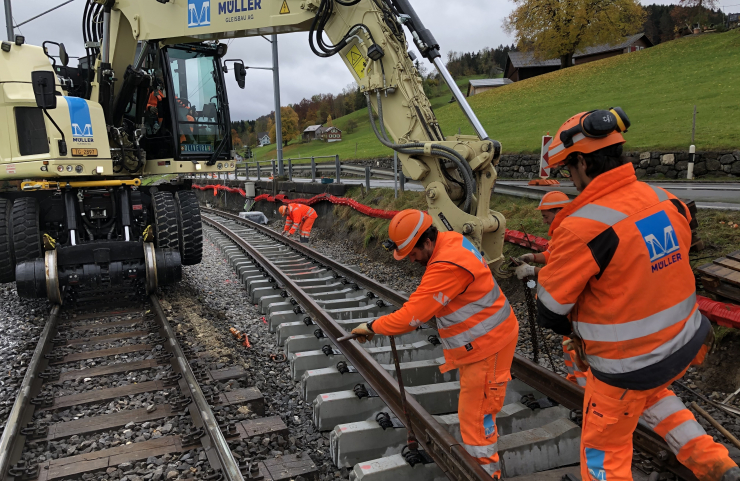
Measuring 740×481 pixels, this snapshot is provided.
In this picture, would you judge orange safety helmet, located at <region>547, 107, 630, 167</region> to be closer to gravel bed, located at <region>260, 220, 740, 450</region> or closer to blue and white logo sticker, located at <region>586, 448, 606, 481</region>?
blue and white logo sticker, located at <region>586, 448, 606, 481</region>

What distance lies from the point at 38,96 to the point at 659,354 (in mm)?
7043

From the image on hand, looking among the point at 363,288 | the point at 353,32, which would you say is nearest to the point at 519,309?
the point at 363,288

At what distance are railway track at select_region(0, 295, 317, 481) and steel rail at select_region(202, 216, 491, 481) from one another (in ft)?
2.59

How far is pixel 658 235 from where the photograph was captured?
213cm

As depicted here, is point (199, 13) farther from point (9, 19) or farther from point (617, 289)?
point (9, 19)

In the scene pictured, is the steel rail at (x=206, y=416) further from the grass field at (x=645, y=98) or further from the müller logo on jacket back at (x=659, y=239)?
the grass field at (x=645, y=98)

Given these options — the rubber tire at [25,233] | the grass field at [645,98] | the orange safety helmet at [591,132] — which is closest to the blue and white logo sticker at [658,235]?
the orange safety helmet at [591,132]

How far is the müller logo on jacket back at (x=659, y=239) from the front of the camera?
82.9 inches

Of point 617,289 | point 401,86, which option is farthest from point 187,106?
point 617,289

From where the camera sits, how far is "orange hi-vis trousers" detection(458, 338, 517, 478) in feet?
9.73

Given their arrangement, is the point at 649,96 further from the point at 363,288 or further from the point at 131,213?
the point at 131,213

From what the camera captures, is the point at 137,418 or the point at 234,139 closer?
the point at 137,418

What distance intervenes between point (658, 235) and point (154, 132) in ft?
27.6

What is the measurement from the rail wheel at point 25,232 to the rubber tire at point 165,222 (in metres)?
1.64
